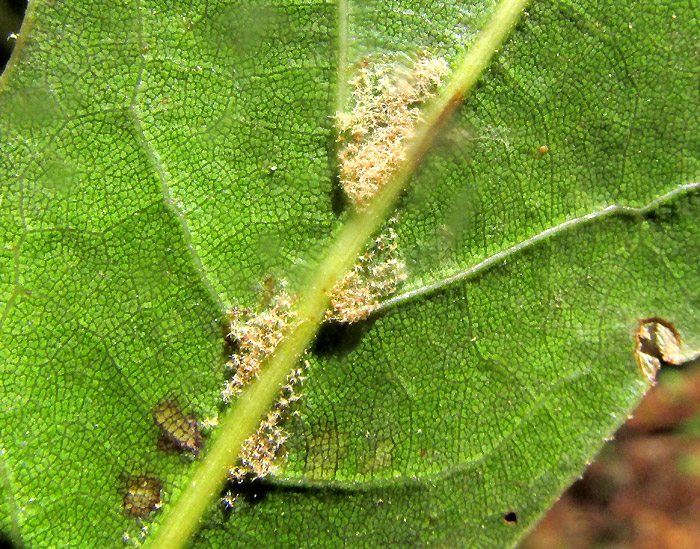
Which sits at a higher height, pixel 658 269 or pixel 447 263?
pixel 658 269

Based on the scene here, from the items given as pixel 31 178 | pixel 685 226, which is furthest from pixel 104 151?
pixel 685 226

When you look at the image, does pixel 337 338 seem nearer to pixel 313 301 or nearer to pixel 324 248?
pixel 313 301

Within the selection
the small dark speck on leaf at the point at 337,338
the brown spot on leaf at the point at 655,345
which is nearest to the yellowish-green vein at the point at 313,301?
the small dark speck on leaf at the point at 337,338

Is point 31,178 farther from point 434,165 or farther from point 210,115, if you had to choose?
point 434,165

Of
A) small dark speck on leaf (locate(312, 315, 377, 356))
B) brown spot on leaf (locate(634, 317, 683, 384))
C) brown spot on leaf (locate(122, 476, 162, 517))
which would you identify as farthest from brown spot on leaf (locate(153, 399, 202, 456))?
brown spot on leaf (locate(634, 317, 683, 384))

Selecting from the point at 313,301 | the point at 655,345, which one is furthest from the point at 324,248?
the point at 655,345

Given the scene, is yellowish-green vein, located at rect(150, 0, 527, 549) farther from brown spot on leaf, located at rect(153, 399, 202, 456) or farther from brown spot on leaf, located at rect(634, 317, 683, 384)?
brown spot on leaf, located at rect(634, 317, 683, 384)
